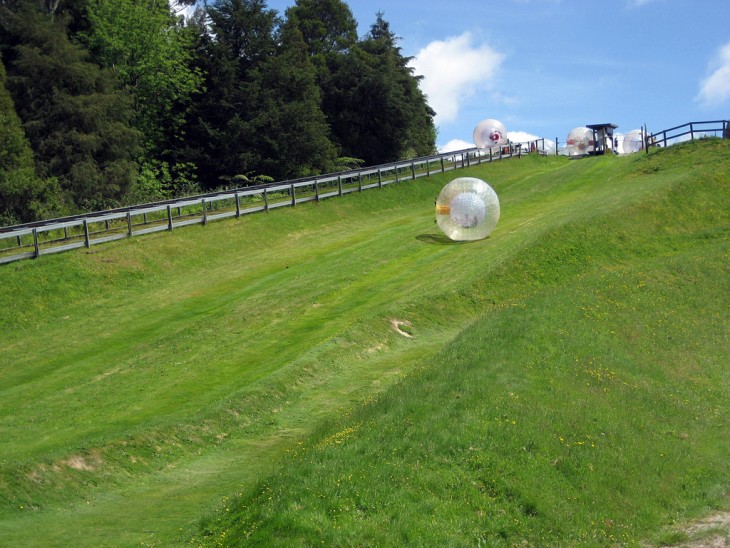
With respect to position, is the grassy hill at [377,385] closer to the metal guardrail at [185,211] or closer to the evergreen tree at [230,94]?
the metal guardrail at [185,211]

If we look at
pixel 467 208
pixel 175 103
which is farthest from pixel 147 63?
pixel 467 208

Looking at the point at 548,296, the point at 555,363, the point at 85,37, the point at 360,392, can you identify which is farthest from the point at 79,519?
the point at 85,37

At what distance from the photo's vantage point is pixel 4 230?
116 ft

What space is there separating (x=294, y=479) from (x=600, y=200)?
1178 inches

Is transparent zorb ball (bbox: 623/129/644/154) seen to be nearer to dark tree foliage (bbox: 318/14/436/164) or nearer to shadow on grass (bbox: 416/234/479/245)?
dark tree foliage (bbox: 318/14/436/164)

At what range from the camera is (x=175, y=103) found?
72.7m

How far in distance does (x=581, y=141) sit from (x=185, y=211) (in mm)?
39593

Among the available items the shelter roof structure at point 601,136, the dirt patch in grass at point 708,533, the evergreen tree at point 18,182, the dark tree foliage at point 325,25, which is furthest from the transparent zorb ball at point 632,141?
the dirt patch in grass at point 708,533

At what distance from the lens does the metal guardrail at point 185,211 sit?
113 ft

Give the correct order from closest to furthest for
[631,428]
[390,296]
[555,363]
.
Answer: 1. [631,428]
2. [555,363]
3. [390,296]

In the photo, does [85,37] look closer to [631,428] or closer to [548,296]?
[548,296]

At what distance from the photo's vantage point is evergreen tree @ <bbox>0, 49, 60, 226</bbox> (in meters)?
50.9

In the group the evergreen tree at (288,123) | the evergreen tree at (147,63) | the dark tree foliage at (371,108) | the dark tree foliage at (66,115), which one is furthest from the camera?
the dark tree foliage at (371,108)

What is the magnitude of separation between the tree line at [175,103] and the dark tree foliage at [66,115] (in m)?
0.09
